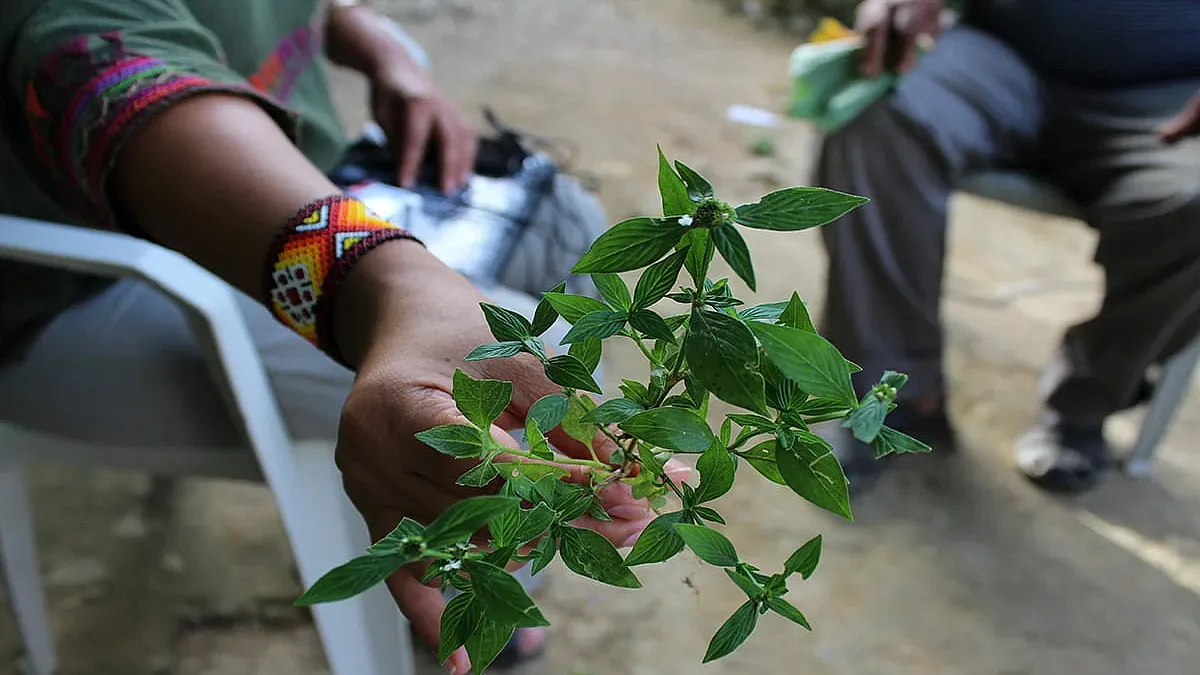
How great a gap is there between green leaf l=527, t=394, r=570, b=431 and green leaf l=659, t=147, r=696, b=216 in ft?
0.32

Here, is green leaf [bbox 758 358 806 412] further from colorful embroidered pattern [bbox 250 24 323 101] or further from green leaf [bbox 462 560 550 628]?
colorful embroidered pattern [bbox 250 24 323 101]

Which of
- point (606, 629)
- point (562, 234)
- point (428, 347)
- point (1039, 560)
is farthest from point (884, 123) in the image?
point (428, 347)

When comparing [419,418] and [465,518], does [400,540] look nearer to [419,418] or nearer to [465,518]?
[465,518]

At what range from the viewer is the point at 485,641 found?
34 cm

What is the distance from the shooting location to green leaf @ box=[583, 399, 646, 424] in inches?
13.7

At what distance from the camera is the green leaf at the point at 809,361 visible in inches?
11.7

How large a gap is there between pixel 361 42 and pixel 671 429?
893mm

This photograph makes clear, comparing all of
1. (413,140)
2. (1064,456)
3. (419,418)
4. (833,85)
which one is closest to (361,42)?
(413,140)

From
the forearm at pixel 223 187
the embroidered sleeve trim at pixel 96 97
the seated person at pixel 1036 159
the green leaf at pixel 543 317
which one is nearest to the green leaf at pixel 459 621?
the green leaf at pixel 543 317

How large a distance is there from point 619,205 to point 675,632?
3.48 ft

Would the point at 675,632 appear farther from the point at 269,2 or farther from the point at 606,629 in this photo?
the point at 269,2

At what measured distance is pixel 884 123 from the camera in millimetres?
1253

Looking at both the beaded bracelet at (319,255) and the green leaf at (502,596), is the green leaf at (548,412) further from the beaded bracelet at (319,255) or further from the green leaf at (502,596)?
the beaded bracelet at (319,255)

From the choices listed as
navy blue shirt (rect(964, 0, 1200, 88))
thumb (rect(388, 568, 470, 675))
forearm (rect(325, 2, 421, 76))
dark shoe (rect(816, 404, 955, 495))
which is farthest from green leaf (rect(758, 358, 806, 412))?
navy blue shirt (rect(964, 0, 1200, 88))
